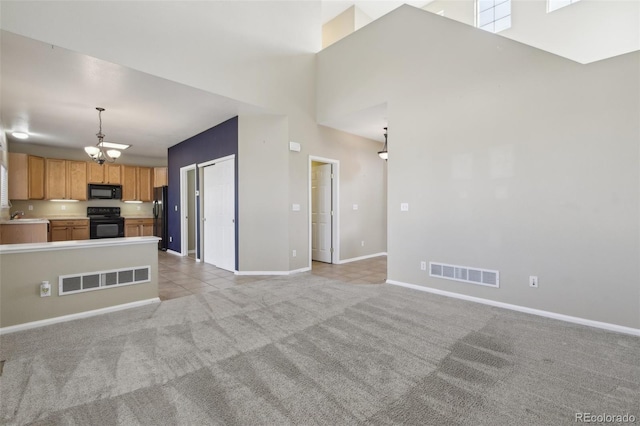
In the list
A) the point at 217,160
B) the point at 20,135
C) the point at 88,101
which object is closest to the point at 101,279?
the point at 88,101

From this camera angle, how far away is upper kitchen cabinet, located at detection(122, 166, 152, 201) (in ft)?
25.8

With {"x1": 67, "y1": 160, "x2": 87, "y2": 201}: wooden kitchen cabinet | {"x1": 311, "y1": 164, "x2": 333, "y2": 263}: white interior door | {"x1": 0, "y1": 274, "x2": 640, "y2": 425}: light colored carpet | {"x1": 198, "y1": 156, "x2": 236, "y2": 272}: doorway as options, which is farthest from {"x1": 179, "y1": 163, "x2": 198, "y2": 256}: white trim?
{"x1": 0, "y1": 274, "x2": 640, "y2": 425}: light colored carpet

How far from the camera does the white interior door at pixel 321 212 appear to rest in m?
6.08

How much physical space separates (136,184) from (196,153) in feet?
10.3

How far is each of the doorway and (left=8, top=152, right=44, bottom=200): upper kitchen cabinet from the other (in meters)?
3.93

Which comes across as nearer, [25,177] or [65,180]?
[25,177]

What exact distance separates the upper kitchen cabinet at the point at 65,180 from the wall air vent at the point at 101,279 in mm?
5460

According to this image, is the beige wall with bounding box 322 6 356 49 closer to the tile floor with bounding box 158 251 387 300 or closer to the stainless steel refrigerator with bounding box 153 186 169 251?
the tile floor with bounding box 158 251 387 300

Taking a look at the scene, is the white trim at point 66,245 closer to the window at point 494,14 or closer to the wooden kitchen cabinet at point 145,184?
the wooden kitchen cabinet at point 145,184

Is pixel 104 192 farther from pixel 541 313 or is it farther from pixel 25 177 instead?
pixel 541 313

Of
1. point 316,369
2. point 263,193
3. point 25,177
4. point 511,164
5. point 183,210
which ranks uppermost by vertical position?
point 25,177

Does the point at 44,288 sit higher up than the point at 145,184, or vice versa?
the point at 145,184

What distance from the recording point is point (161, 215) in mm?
7562

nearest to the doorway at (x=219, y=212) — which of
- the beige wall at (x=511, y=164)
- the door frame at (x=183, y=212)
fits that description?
the door frame at (x=183, y=212)
